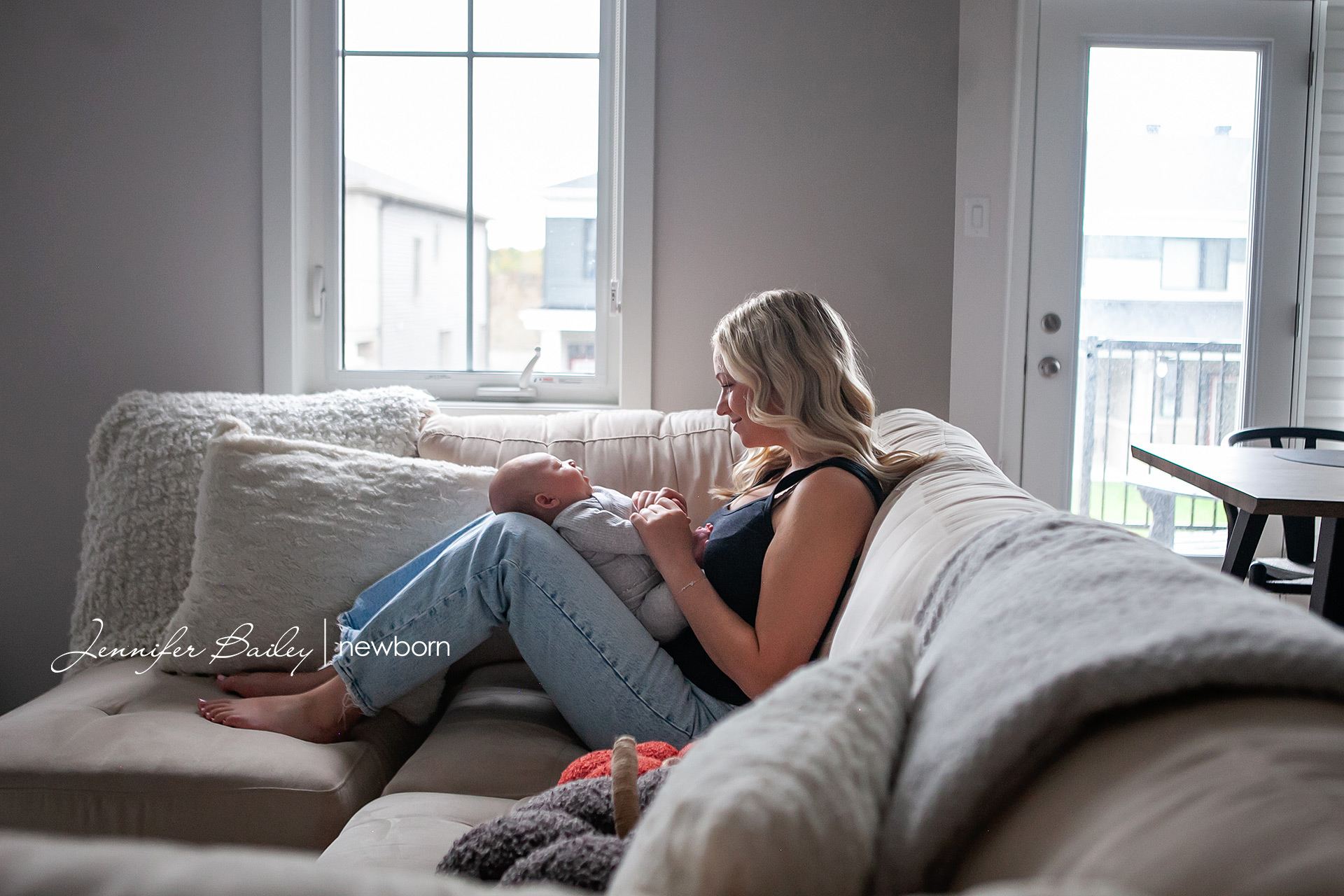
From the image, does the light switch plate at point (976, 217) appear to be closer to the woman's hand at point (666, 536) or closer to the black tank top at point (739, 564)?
the black tank top at point (739, 564)

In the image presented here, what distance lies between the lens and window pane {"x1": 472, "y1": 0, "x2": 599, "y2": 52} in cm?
250

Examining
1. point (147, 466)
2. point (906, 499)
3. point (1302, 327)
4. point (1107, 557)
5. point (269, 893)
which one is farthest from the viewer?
point (1302, 327)

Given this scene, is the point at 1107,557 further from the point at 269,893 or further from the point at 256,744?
the point at 256,744

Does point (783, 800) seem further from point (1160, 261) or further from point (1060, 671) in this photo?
point (1160, 261)

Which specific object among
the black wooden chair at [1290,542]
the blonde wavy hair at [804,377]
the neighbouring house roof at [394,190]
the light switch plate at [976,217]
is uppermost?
the neighbouring house roof at [394,190]

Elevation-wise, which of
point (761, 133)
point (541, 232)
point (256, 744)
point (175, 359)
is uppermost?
point (761, 133)

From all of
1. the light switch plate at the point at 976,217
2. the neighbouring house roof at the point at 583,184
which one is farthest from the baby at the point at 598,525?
the light switch plate at the point at 976,217

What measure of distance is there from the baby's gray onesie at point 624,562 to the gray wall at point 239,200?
948 millimetres

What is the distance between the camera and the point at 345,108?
2.53 meters

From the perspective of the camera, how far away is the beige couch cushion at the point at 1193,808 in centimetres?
37

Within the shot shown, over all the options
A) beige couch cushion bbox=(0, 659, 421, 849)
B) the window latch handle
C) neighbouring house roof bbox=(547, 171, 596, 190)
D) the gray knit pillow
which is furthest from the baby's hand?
the window latch handle

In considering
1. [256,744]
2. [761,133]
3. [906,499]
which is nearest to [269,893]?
[906,499]

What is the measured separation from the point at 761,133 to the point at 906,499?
145cm

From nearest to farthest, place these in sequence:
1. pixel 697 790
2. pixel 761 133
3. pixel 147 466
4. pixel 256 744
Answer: pixel 697 790, pixel 256 744, pixel 147 466, pixel 761 133
